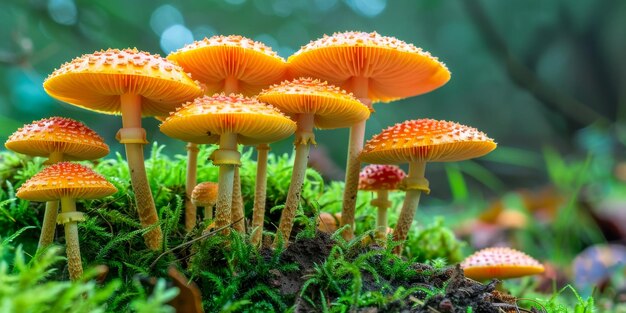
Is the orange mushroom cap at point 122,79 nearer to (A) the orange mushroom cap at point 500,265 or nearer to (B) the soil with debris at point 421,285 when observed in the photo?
(B) the soil with debris at point 421,285

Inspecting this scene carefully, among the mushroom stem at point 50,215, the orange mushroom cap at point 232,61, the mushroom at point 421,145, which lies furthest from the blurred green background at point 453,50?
the mushroom at point 421,145

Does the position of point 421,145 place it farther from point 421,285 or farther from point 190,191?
point 190,191

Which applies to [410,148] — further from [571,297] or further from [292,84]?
[571,297]

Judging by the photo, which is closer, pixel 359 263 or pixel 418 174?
pixel 359 263

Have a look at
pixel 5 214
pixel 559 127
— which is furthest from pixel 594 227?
pixel 5 214

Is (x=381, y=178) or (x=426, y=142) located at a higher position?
(x=426, y=142)

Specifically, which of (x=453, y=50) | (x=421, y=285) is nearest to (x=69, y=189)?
(x=421, y=285)
